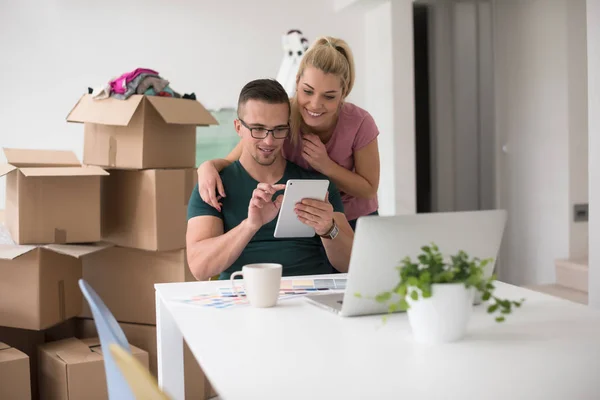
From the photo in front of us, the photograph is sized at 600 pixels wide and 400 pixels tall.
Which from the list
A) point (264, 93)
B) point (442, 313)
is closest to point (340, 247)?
point (264, 93)

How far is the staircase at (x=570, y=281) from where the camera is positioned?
13.4 feet

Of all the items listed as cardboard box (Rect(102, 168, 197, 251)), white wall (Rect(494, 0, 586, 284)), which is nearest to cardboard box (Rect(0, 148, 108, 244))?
cardboard box (Rect(102, 168, 197, 251))

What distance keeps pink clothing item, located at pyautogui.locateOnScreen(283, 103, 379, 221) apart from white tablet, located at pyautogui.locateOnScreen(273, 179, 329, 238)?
1.36ft

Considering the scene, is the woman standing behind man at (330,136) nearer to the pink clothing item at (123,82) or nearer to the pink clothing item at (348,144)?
the pink clothing item at (348,144)

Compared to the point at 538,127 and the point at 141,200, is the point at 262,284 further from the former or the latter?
the point at 538,127

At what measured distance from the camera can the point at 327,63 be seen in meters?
2.15

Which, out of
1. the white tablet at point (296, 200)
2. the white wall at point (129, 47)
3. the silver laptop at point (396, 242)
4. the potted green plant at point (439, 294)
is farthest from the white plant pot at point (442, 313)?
the white wall at point (129, 47)

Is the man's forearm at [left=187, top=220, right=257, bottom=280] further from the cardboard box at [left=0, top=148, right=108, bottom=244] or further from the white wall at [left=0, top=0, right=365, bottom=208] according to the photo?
the white wall at [left=0, top=0, right=365, bottom=208]

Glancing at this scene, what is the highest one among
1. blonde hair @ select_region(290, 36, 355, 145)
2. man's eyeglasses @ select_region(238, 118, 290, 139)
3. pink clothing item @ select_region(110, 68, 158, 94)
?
pink clothing item @ select_region(110, 68, 158, 94)

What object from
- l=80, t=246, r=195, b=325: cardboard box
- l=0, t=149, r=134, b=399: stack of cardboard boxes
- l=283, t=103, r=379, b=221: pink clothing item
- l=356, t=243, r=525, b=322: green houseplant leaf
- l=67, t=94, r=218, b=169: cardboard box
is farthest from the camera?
l=80, t=246, r=195, b=325: cardboard box

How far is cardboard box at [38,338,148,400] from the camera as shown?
261 cm

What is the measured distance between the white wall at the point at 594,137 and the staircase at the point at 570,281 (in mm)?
961

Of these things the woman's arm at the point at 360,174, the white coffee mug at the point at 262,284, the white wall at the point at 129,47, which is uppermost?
the white wall at the point at 129,47

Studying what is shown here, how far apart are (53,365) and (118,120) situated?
988 mm
